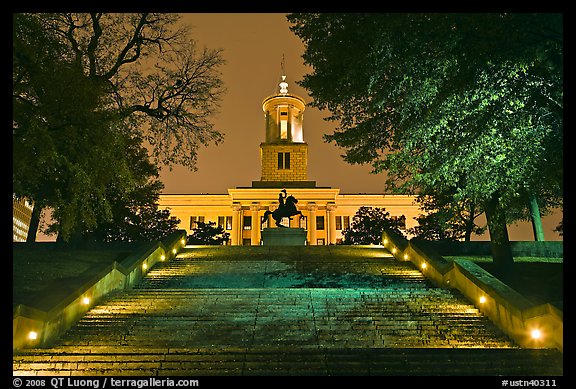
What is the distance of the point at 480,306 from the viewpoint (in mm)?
13148

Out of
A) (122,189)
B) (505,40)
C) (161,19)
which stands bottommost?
(122,189)

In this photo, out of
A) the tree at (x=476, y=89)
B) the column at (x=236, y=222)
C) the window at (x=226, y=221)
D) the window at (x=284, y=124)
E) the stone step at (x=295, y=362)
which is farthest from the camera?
the window at (x=226, y=221)

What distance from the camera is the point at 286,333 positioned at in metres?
11.5

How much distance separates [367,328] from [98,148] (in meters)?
8.76

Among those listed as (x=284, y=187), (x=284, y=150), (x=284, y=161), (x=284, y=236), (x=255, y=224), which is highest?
(x=284, y=150)

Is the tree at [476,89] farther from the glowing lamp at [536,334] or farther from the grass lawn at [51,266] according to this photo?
the grass lawn at [51,266]

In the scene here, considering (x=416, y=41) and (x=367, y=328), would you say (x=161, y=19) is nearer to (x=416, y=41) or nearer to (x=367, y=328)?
(x=416, y=41)

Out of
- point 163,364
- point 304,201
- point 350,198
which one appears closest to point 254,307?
point 163,364

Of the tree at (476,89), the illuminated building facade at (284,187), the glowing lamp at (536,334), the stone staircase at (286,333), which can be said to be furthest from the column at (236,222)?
the glowing lamp at (536,334)

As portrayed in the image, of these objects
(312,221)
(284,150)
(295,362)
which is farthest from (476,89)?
(284,150)

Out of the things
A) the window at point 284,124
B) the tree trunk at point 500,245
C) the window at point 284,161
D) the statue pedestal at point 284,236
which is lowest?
the tree trunk at point 500,245

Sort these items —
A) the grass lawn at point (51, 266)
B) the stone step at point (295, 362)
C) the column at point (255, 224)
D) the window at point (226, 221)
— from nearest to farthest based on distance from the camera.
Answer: the stone step at point (295, 362) < the grass lawn at point (51, 266) < the column at point (255, 224) < the window at point (226, 221)

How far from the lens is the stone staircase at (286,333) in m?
9.23

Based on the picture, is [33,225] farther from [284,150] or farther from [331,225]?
[331,225]
